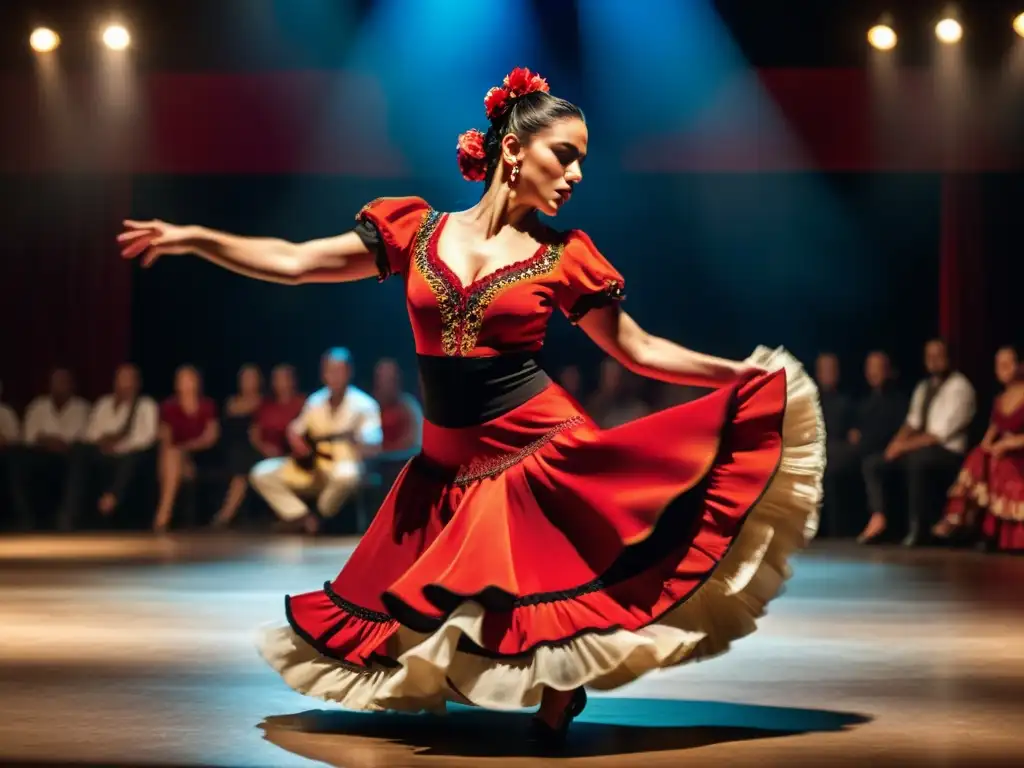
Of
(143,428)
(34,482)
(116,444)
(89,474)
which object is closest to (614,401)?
(143,428)

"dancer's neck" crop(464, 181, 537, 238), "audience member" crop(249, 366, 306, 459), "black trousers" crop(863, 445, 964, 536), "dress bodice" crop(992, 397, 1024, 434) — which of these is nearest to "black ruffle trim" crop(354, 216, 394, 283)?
"dancer's neck" crop(464, 181, 537, 238)

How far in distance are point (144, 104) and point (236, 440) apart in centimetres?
230

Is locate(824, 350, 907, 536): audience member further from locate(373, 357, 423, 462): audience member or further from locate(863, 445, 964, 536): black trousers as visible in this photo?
locate(373, 357, 423, 462): audience member

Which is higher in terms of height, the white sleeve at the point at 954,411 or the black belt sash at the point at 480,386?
the white sleeve at the point at 954,411

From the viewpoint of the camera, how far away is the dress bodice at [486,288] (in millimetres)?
3105

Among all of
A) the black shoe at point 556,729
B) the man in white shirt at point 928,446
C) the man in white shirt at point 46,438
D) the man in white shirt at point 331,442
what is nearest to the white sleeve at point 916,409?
the man in white shirt at point 928,446

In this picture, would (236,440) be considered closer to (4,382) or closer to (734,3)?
(4,382)

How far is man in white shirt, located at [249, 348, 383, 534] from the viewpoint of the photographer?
9.19 meters

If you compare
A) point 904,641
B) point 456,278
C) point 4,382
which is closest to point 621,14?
point 4,382

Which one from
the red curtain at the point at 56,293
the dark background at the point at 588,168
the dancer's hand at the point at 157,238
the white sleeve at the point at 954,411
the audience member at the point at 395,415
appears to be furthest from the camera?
the red curtain at the point at 56,293

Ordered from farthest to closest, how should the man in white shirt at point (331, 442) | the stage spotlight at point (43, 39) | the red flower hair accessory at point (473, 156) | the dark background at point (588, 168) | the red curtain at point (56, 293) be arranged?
1. the red curtain at point (56, 293)
2. the stage spotlight at point (43, 39)
3. the dark background at point (588, 168)
4. the man in white shirt at point (331, 442)
5. the red flower hair accessory at point (473, 156)

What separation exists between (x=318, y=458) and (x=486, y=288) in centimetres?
628

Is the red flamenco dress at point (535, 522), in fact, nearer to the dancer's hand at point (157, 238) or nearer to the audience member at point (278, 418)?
the dancer's hand at point (157, 238)

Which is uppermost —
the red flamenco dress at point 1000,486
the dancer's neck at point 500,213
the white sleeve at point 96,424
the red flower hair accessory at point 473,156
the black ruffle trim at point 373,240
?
the white sleeve at point 96,424
